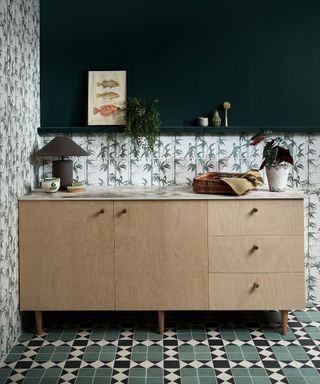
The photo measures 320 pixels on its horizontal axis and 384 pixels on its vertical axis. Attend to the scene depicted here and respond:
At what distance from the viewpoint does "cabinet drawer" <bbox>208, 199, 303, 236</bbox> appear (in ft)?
12.0

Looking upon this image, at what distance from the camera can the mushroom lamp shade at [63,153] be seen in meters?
3.92

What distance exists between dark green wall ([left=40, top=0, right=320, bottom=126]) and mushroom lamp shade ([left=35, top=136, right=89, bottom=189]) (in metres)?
0.57

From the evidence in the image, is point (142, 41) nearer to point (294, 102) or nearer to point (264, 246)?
point (294, 102)

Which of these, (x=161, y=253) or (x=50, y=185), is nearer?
(x=161, y=253)

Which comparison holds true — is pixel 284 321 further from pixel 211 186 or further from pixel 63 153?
pixel 63 153

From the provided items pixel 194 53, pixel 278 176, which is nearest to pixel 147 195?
pixel 278 176

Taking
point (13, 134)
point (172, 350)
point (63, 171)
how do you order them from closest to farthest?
point (172, 350) < point (13, 134) < point (63, 171)

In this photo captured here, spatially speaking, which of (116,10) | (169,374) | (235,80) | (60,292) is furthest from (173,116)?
(169,374)

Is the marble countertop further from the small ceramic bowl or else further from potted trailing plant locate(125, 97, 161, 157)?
potted trailing plant locate(125, 97, 161, 157)

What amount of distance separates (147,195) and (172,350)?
0.99 meters

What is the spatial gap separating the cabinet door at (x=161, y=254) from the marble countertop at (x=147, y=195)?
5cm

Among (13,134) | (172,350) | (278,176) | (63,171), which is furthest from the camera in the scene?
(63,171)

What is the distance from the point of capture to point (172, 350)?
348cm

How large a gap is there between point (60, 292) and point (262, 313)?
145 cm
